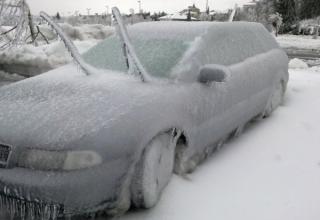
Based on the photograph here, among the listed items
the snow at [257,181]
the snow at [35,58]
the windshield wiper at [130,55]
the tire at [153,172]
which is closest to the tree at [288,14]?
the snow at [35,58]

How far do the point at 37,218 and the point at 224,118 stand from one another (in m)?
2.08

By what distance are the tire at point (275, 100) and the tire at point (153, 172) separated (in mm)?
2487

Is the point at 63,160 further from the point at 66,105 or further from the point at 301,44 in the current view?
the point at 301,44

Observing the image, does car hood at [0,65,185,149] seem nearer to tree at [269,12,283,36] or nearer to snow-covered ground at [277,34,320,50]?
snow-covered ground at [277,34,320,50]

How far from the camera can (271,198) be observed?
347cm

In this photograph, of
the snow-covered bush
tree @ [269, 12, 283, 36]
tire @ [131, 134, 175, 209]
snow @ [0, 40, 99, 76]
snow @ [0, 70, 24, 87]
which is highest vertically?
tire @ [131, 134, 175, 209]

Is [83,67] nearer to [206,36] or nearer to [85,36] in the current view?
[206,36]

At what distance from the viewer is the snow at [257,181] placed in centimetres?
325

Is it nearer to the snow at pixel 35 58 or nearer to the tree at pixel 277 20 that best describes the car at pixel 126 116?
the snow at pixel 35 58

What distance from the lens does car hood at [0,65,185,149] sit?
9.45 ft

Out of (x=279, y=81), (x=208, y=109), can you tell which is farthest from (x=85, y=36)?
(x=208, y=109)

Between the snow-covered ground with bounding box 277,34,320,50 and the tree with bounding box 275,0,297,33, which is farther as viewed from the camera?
the tree with bounding box 275,0,297,33

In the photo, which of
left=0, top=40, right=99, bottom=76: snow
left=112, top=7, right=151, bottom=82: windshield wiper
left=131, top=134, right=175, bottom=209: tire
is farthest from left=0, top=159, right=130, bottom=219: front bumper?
left=0, top=40, right=99, bottom=76: snow

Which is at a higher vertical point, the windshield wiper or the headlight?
the windshield wiper
